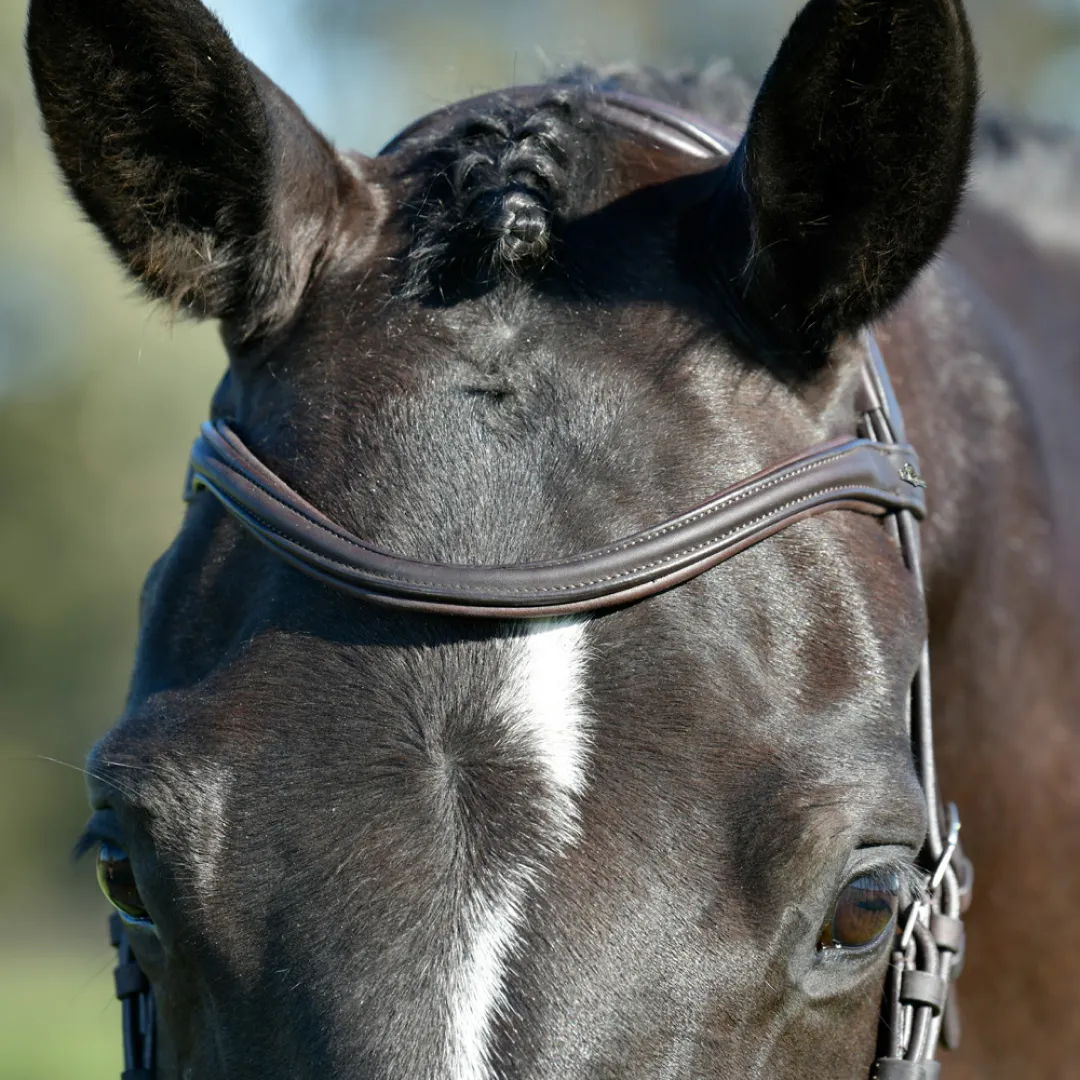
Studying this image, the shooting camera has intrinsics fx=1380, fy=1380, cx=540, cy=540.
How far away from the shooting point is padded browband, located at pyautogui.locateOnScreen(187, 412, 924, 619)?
2.03 metres

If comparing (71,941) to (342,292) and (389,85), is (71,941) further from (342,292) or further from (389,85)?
(342,292)

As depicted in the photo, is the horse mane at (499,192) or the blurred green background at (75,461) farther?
the blurred green background at (75,461)

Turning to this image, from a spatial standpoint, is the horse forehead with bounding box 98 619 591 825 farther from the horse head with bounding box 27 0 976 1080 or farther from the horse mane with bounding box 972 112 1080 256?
the horse mane with bounding box 972 112 1080 256

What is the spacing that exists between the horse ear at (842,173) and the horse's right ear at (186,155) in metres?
0.74

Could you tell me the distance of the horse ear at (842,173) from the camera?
81.6 inches

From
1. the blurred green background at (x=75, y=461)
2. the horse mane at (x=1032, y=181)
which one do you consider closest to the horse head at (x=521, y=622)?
the horse mane at (x=1032, y=181)

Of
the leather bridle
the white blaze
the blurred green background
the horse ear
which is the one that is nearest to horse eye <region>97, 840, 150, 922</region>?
the leather bridle

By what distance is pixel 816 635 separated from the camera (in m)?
2.21

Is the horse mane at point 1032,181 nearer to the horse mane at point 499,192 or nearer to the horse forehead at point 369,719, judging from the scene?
the horse mane at point 499,192

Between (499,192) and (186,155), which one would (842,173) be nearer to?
(499,192)

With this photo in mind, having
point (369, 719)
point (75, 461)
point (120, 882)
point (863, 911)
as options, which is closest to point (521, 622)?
point (369, 719)

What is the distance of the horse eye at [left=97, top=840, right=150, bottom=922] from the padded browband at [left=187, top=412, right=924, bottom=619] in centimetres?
61

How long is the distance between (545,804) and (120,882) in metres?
0.86

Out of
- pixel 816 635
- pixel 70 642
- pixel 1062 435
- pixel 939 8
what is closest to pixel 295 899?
pixel 816 635
